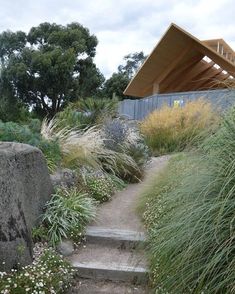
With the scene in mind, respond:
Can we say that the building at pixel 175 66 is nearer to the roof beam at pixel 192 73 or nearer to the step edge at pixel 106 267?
the roof beam at pixel 192 73

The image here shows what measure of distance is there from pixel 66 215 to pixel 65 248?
1.51ft

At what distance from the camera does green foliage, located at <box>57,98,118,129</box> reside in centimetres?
896

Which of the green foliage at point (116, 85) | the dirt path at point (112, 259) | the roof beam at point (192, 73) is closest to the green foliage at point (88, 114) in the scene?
the dirt path at point (112, 259)

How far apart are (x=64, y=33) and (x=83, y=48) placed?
1.64 m

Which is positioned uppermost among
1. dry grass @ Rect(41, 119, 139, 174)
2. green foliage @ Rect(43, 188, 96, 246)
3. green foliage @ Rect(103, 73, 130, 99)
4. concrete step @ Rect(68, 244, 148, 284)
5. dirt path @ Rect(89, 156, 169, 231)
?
green foliage @ Rect(103, 73, 130, 99)

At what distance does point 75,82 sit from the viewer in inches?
1121

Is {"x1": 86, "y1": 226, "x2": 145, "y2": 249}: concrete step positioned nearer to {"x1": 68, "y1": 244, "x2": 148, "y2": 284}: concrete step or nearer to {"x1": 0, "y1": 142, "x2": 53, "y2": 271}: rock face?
{"x1": 68, "y1": 244, "x2": 148, "y2": 284}: concrete step

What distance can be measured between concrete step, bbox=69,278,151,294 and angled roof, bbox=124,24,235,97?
1560cm

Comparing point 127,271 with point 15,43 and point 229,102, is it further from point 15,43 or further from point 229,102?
point 15,43

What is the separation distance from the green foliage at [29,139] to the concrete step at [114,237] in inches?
55.6

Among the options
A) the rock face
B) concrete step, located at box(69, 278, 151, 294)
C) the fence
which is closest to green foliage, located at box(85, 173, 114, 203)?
the rock face

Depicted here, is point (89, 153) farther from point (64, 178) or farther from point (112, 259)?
point (112, 259)

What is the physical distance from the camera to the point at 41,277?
130 inches

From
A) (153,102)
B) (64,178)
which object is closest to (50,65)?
(153,102)
